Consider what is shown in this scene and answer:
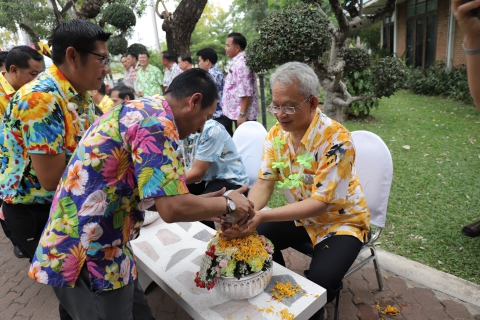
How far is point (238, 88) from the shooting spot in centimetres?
504

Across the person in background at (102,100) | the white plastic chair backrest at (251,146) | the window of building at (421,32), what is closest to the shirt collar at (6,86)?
the person in background at (102,100)

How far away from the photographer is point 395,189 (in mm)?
4469

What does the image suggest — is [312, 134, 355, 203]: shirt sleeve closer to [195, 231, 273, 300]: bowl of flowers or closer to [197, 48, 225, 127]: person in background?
[195, 231, 273, 300]: bowl of flowers

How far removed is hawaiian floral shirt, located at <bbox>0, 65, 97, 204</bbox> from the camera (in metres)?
1.67

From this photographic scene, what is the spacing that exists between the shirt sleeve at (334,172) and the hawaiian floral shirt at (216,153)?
114 cm

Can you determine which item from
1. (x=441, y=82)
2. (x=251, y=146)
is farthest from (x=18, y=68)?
(x=441, y=82)

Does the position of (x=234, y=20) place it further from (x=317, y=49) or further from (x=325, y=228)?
(x=325, y=228)

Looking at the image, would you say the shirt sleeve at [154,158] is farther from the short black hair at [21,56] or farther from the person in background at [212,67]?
the person in background at [212,67]

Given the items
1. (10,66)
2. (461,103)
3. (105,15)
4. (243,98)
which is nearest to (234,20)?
(105,15)

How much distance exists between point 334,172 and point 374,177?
64 cm

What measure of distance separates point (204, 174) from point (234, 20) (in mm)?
27932

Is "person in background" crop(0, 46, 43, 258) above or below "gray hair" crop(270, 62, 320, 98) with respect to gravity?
above

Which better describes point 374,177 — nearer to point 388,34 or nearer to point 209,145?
point 209,145

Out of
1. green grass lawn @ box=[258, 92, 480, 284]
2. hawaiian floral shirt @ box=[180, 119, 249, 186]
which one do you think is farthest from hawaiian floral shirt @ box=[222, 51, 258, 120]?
hawaiian floral shirt @ box=[180, 119, 249, 186]
